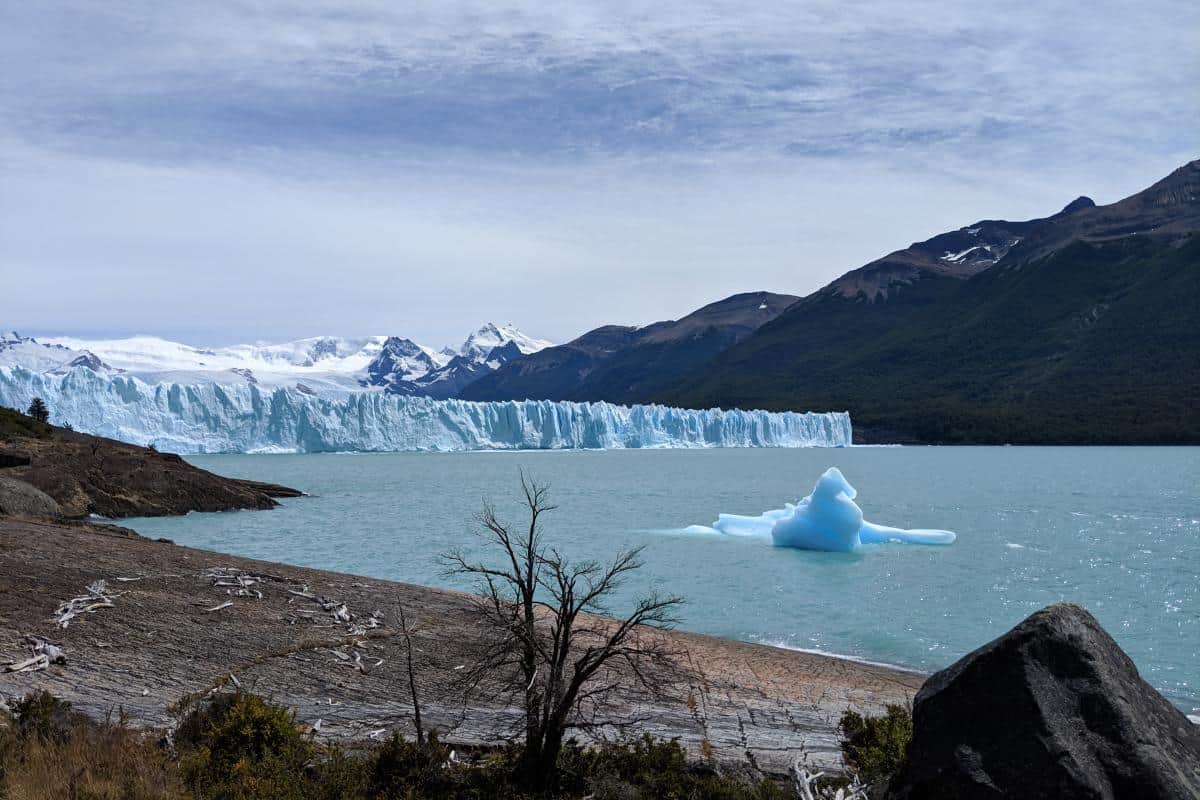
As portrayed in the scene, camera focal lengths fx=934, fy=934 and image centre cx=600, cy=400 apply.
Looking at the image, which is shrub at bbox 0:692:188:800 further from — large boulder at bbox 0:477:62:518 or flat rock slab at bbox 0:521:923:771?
large boulder at bbox 0:477:62:518

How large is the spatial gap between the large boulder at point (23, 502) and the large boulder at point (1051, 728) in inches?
840

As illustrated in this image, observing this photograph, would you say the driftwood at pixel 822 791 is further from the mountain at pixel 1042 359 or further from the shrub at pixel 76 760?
the mountain at pixel 1042 359

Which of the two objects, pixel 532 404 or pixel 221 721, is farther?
pixel 532 404

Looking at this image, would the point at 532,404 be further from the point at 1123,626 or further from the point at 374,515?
the point at 1123,626

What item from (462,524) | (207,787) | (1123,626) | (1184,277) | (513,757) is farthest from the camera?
(1184,277)

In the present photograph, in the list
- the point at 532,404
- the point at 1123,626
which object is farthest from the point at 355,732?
the point at 532,404

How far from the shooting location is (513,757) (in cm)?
765

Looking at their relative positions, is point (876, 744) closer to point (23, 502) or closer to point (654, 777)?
point (654, 777)

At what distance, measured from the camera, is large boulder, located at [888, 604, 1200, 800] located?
4.89 metres

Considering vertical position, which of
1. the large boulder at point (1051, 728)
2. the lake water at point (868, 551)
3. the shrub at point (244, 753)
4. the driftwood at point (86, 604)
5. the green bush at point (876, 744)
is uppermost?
the large boulder at point (1051, 728)

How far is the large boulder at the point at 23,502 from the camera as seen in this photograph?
21519 millimetres

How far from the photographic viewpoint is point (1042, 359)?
144 meters

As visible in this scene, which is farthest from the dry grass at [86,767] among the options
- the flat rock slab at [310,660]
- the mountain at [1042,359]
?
the mountain at [1042,359]

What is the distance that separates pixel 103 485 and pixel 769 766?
114 ft
